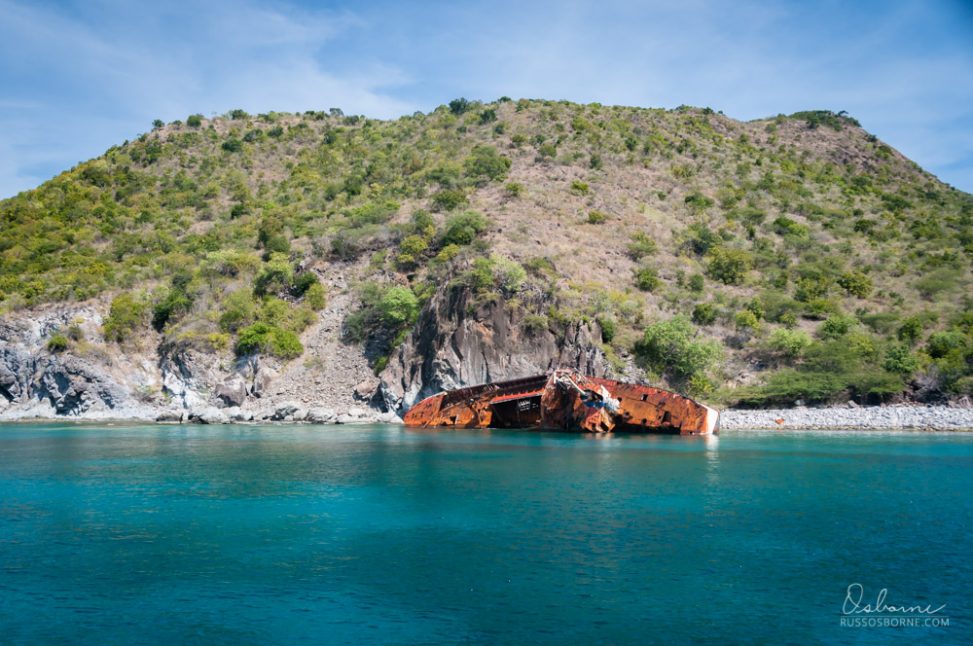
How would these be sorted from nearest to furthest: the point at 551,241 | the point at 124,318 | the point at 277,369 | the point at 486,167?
the point at 277,369 < the point at 124,318 < the point at 551,241 < the point at 486,167

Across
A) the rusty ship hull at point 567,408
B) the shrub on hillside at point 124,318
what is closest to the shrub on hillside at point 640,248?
the rusty ship hull at point 567,408

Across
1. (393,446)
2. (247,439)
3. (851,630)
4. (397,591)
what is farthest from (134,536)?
(247,439)

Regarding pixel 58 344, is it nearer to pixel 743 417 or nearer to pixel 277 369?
pixel 277 369

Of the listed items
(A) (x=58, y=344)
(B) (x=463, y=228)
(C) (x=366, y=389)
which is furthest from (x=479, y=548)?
(B) (x=463, y=228)

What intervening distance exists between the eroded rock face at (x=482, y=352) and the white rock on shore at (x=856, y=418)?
36.9 feet

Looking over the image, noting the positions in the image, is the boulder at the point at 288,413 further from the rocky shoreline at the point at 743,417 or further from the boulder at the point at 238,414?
the boulder at the point at 238,414

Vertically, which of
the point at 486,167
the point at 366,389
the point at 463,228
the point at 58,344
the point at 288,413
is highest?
the point at 486,167

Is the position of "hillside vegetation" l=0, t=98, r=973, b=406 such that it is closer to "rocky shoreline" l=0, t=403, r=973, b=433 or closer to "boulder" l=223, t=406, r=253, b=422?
"rocky shoreline" l=0, t=403, r=973, b=433

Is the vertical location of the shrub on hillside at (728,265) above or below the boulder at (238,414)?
above

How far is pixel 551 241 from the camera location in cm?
7488

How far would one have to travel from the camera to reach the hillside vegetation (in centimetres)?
6053

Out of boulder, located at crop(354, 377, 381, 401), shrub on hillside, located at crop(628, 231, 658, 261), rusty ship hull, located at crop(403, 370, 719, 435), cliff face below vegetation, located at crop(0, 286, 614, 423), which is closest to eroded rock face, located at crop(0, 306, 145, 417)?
cliff face below vegetation, located at crop(0, 286, 614, 423)

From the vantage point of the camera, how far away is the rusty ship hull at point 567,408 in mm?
45656

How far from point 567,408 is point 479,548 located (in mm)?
32509
